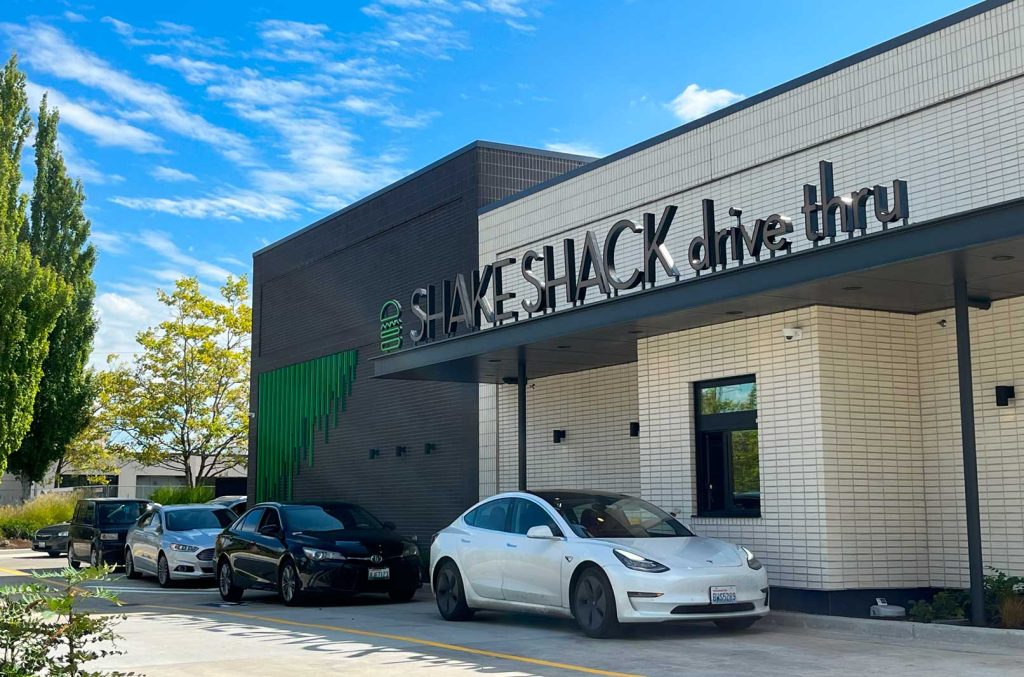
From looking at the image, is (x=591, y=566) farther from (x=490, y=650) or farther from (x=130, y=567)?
(x=130, y=567)

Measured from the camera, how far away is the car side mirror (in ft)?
42.2

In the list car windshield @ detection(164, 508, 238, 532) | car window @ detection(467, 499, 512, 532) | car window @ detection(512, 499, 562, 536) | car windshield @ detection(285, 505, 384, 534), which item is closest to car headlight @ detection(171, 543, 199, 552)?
car windshield @ detection(164, 508, 238, 532)

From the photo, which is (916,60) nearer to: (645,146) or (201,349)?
(645,146)

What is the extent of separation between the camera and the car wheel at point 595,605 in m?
12.1

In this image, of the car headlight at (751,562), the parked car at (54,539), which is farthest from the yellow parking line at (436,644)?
the parked car at (54,539)

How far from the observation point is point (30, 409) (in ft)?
120

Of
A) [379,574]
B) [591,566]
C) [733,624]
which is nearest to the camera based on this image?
[591,566]

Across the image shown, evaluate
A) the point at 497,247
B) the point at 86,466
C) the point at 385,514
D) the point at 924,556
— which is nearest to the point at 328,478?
the point at 385,514

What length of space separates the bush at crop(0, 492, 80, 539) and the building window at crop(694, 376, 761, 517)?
28.7 m

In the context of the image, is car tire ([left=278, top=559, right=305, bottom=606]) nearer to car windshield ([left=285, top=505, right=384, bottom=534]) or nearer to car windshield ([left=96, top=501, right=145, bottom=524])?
car windshield ([left=285, top=505, right=384, bottom=534])

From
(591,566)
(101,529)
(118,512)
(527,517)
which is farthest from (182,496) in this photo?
(591,566)

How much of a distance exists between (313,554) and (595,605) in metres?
5.57

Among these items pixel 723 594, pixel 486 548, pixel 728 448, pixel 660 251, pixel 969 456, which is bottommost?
pixel 723 594

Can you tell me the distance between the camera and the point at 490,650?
11.4 meters
